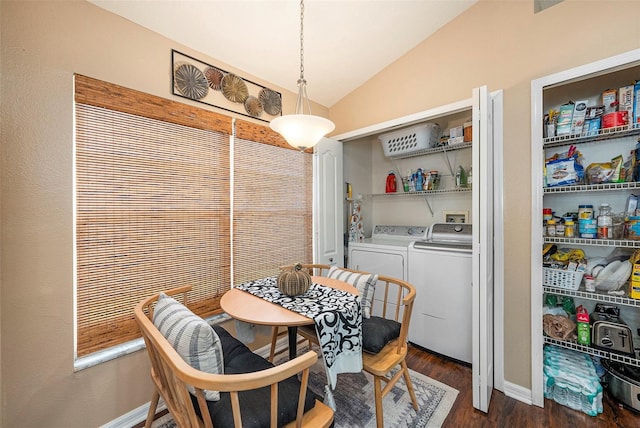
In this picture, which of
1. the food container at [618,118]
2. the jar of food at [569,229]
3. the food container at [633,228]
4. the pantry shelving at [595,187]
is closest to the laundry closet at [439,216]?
the pantry shelving at [595,187]

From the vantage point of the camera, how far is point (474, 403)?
1717mm

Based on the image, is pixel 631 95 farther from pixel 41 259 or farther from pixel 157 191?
pixel 41 259

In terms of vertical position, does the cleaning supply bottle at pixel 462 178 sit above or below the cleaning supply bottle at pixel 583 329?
above

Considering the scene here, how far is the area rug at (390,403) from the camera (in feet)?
5.30

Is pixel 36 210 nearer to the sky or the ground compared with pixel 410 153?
nearer to the ground

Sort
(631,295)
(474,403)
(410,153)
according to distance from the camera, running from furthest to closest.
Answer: (410,153)
(474,403)
(631,295)

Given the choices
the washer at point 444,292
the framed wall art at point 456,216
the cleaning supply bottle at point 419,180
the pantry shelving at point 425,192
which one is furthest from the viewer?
the cleaning supply bottle at point 419,180

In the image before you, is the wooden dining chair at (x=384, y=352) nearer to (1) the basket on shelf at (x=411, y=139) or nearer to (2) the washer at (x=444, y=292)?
(2) the washer at (x=444, y=292)

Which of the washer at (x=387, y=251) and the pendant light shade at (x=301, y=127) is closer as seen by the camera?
the pendant light shade at (x=301, y=127)

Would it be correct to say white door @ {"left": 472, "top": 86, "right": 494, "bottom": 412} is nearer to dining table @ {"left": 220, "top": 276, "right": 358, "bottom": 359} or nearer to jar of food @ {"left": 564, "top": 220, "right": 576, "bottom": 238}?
jar of food @ {"left": 564, "top": 220, "right": 576, "bottom": 238}

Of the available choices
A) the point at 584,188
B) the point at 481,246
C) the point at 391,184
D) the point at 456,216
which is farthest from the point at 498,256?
the point at 391,184

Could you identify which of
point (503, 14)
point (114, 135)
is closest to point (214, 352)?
point (114, 135)

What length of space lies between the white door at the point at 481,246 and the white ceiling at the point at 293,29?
932mm

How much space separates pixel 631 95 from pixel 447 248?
145 centimetres
